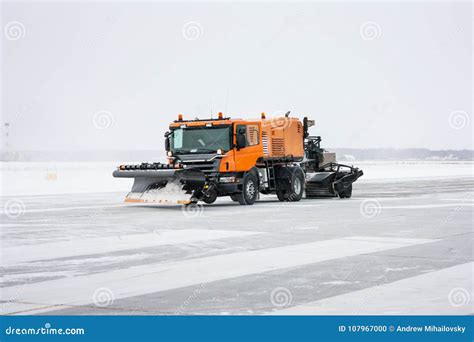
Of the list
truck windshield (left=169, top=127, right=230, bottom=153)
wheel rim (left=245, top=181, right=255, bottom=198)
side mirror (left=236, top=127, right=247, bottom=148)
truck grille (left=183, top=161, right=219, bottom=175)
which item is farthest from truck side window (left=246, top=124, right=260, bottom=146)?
truck grille (left=183, top=161, right=219, bottom=175)

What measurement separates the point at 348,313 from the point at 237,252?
5.63m

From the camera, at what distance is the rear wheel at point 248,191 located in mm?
27641

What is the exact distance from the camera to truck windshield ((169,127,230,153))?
27359mm

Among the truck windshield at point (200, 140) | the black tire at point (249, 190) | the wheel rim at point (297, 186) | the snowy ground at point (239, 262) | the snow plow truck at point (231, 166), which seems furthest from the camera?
the wheel rim at point (297, 186)

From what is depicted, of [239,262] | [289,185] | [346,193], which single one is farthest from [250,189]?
[239,262]

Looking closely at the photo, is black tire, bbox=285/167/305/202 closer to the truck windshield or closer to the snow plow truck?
the snow plow truck

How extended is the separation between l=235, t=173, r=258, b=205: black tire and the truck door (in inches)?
13.3

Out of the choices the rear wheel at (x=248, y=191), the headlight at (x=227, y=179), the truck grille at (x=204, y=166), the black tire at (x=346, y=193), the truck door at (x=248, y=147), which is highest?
the truck door at (x=248, y=147)

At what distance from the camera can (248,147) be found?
27906 mm

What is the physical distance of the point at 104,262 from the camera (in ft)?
43.8

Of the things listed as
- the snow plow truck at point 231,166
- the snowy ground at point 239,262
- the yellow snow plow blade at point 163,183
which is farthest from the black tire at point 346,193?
the snowy ground at point 239,262

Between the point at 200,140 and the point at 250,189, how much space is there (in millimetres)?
2197

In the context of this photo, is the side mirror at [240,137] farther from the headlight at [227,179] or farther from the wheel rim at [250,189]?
the wheel rim at [250,189]

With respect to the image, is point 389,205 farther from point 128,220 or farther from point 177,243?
point 177,243
